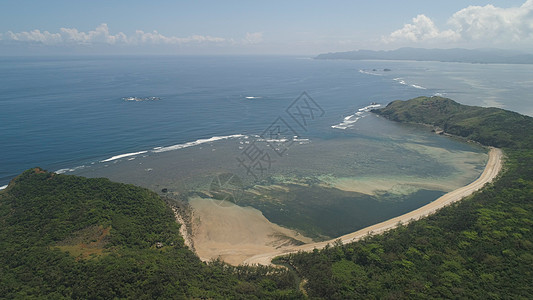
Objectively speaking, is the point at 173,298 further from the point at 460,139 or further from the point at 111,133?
the point at 460,139

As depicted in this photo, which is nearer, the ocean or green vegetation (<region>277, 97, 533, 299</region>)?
green vegetation (<region>277, 97, 533, 299</region>)

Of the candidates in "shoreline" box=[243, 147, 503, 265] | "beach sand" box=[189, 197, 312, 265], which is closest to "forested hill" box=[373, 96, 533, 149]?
"shoreline" box=[243, 147, 503, 265]

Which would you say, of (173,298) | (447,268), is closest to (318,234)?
(447,268)

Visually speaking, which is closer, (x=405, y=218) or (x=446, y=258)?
(x=446, y=258)

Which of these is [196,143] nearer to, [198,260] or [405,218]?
[198,260]

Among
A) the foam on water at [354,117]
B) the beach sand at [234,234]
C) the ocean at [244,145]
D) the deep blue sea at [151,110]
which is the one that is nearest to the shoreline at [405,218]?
the beach sand at [234,234]

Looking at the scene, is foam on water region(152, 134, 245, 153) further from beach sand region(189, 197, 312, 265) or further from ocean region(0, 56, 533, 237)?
beach sand region(189, 197, 312, 265)

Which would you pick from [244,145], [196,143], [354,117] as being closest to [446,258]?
[244,145]
